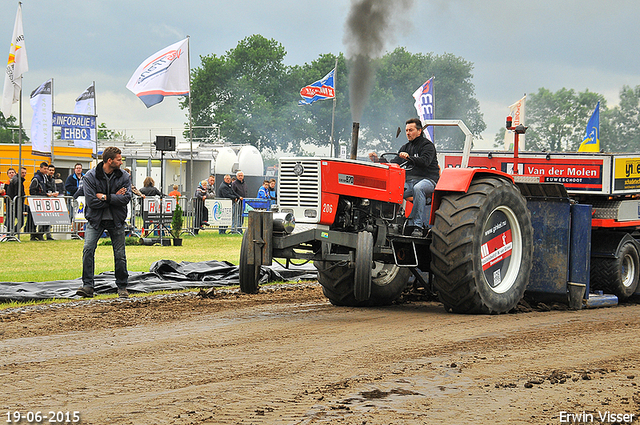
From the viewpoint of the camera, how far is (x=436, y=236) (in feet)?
23.7

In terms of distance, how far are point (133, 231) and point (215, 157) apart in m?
15.9

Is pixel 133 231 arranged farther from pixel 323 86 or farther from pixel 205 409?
pixel 205 409

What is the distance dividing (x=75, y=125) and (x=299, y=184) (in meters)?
15.5

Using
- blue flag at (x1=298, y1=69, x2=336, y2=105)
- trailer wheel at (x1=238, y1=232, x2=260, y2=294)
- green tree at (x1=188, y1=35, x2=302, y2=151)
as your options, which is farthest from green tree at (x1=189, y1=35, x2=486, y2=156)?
trailer wheel at (x1=238, y1=232, x2=260, y2=294)

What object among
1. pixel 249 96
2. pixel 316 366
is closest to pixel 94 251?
pixel 316 366

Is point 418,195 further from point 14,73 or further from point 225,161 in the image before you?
point 225,161

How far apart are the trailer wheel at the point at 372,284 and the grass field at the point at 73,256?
4.67 meters

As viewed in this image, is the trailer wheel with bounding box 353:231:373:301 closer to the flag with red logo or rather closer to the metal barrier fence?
the metal barrier fence

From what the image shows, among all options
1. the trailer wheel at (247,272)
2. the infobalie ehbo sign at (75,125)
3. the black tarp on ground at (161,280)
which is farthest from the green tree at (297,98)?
the trailer wheel at (247,272)

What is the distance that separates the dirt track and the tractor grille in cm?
120

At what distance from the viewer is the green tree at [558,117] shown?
254ft

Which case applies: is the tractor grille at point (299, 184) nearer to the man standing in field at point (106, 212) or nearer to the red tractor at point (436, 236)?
the red tractor at point (436, 236)

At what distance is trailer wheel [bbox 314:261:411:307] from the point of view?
26.9 ft

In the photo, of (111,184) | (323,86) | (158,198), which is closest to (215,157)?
(323,86)
